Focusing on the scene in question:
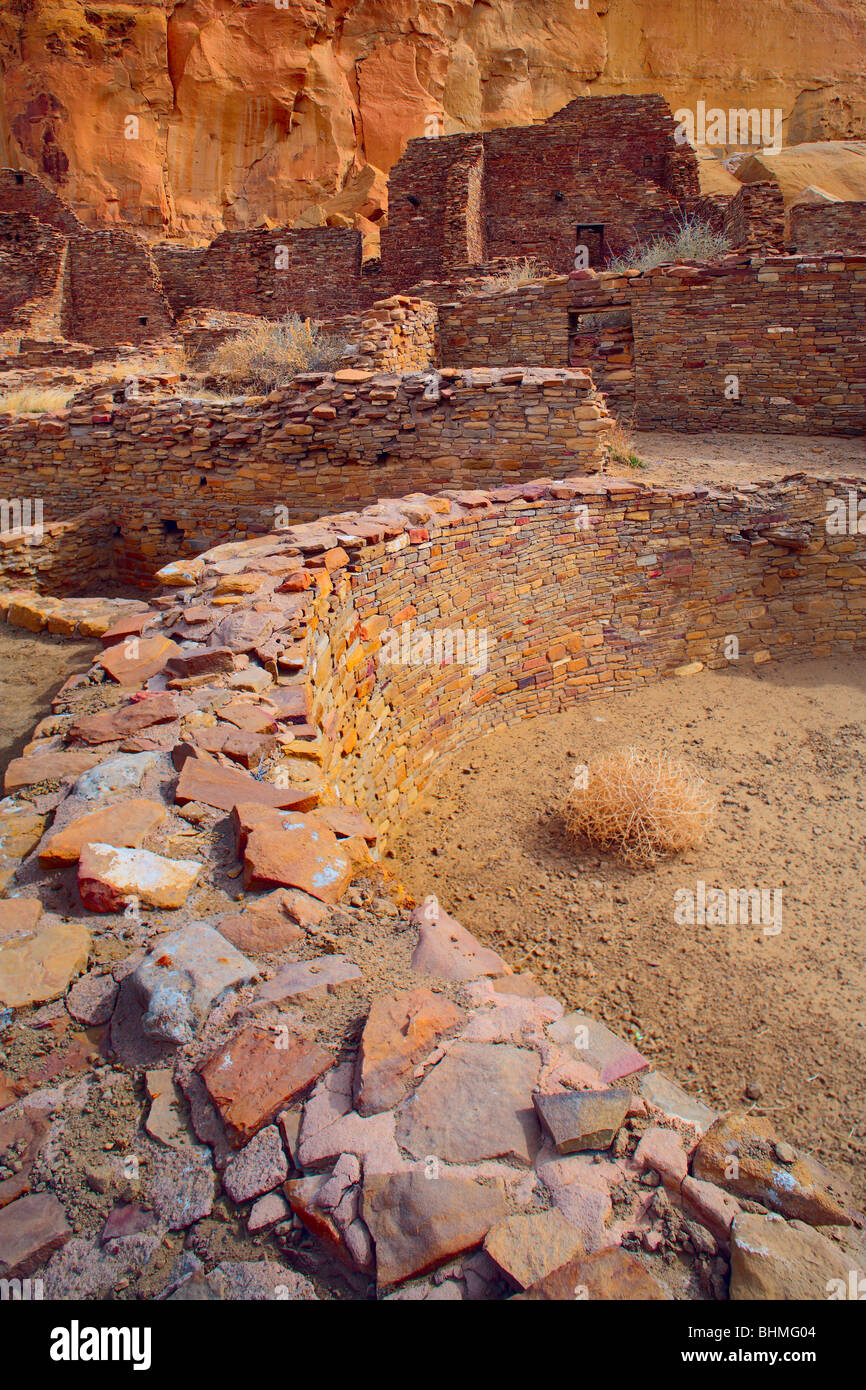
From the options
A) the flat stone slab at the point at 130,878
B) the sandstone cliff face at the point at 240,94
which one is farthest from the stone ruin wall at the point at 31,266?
the flat stone slab at the point at 130,878

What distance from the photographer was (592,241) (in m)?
16.1

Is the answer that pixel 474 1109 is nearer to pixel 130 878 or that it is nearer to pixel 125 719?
pixel 130 878

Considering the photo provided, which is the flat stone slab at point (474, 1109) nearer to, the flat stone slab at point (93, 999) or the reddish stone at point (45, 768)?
the flat stone slab at point (93, 999)

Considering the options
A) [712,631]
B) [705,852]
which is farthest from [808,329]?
[705,852]

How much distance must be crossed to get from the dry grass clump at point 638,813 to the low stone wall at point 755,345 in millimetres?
7469

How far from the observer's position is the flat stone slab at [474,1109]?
179cm

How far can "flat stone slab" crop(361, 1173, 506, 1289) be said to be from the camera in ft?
5.07

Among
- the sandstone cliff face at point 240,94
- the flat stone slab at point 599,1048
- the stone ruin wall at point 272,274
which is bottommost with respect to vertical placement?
the flat stone slab at point 599,1048

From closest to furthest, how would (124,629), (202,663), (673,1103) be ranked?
(673,1103), (202,663), (124,629)

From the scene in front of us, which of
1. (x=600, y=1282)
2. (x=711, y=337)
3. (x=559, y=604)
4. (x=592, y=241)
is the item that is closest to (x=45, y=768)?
(x=600, y=1282)

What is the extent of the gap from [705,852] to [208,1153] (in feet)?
11.5

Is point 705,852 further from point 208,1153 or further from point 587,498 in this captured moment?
point 208,1153

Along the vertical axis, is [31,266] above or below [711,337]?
above

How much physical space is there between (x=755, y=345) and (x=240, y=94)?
1815cm
